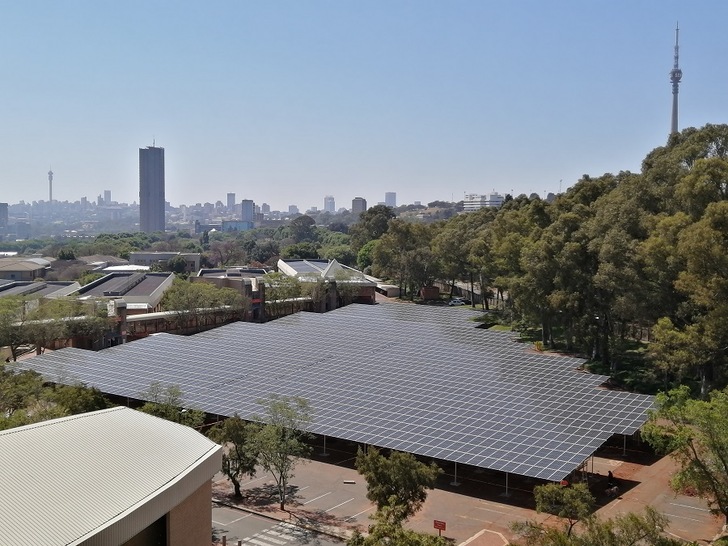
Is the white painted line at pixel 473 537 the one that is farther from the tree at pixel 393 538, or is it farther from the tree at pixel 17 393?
the tree at pixel 17 393

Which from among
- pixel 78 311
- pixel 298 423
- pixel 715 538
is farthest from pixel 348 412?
pixel 78 311

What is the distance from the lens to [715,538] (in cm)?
2514

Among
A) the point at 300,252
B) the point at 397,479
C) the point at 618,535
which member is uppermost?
the point at 300,252

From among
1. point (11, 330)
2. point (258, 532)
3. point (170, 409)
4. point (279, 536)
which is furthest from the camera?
point (11, 330)

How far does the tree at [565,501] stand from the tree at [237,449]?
11363 mm

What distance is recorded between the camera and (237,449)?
29.6 m

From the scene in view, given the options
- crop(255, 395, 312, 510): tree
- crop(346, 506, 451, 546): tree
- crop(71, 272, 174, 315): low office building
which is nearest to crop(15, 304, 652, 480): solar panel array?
crop(255, 395, 312, 510): tree

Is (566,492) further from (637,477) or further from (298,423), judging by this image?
(298,423)

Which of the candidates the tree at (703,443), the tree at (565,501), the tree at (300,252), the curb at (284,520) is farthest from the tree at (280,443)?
the tree at (300,252)

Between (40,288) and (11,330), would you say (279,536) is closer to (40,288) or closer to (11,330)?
(11,330)

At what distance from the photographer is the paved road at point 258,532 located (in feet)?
84.7

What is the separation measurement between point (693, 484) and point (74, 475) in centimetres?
1812

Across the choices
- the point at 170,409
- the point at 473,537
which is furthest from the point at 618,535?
the point at 170,409

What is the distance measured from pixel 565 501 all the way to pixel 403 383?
1828cm
